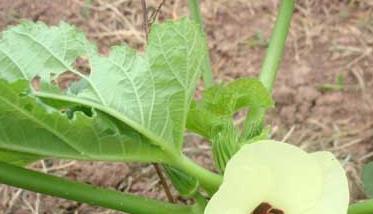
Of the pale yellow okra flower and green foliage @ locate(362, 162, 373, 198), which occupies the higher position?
the pale yellow okra flower

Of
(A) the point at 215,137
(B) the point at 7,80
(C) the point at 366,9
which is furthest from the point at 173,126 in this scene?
(C) the point at 366,9

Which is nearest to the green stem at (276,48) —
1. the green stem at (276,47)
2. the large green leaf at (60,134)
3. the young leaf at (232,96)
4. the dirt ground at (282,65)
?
the green stem at (276,47)

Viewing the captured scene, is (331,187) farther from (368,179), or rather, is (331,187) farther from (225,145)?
(368,179)

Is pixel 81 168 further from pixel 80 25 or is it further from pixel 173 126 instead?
pixel 173 126

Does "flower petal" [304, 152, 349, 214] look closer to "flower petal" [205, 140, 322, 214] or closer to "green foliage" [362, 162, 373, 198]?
"flower petal" [205, 140, 322, 214]

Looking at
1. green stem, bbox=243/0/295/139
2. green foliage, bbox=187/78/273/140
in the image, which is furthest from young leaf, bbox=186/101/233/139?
green stem, bbox=243/0/295/139

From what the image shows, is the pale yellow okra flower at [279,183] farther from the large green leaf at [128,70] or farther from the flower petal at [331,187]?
the large green leaf at [128,70]
